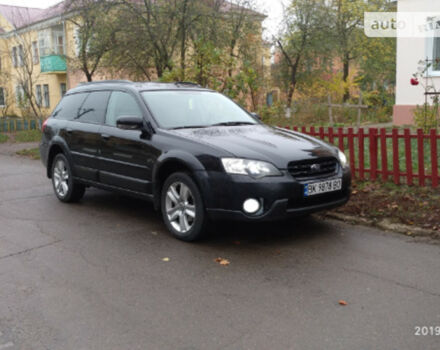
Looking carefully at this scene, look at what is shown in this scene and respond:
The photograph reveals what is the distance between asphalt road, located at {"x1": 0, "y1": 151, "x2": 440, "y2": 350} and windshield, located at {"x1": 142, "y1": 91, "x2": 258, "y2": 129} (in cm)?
136

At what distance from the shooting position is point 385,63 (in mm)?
37469

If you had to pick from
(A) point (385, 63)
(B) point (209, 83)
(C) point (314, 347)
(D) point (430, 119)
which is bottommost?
(C) point (314, 347)

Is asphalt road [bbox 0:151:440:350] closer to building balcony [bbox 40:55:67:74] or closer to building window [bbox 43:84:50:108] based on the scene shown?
building balcony [bbox 40:55:67:74]

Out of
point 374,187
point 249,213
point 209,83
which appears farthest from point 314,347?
point 209,83

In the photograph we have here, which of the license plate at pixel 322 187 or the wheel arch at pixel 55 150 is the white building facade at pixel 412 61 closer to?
the license plate at pixel 322 187

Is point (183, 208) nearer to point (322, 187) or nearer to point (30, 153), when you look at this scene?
point (322, 187)

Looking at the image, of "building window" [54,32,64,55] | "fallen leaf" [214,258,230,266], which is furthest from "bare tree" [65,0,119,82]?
"building window" [54,32,64,55]

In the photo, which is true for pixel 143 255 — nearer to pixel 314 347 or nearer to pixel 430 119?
Result: pixel 314 347

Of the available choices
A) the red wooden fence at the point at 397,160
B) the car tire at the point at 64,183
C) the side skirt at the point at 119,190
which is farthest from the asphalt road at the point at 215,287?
the red wooden fence at the point at 397,160

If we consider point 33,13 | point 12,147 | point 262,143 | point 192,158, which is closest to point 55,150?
point 192,158

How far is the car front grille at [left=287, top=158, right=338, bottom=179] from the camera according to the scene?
16.7 ft

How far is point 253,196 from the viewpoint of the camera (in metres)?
4.92

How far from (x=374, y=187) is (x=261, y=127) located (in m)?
2.14

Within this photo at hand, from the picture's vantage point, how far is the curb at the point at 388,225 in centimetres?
562
